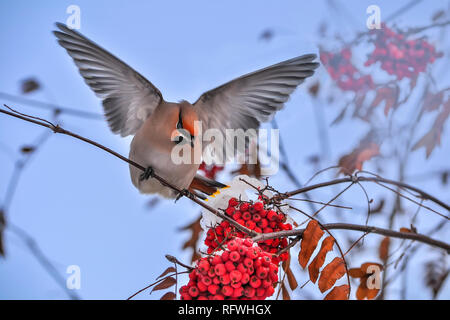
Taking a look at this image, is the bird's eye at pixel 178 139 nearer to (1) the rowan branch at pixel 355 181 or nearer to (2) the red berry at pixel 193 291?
(1) the rowan branch at pixel 355 181

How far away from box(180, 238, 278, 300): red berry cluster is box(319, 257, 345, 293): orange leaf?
15 cm

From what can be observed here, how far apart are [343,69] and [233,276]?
851 mm

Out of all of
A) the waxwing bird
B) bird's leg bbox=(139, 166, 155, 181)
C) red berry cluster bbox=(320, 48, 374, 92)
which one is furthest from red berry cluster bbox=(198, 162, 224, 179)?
red berry cluster bbox=(320, 48, 374, 92)

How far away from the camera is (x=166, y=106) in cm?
106

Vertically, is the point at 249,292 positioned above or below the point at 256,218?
below

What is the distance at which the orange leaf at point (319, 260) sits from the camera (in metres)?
0.71

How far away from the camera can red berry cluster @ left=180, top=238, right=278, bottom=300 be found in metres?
0.57

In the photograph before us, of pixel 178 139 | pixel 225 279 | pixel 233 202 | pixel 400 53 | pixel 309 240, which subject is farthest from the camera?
pixel 400 53

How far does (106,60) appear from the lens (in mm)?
1055

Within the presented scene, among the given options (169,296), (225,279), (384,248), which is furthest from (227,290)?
(384,248)

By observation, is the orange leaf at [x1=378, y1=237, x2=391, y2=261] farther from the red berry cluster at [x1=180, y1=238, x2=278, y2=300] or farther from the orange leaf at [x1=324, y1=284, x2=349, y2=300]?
A: the red berry cluster at [x1=180, y1=238, x2=278, y2=300]

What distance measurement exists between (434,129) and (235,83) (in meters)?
0.45

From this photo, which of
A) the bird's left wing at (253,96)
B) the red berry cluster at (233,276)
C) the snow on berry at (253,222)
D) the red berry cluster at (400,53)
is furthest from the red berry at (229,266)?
the red berry cluster at (400,53)

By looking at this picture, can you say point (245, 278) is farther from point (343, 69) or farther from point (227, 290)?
point (343, 69)
